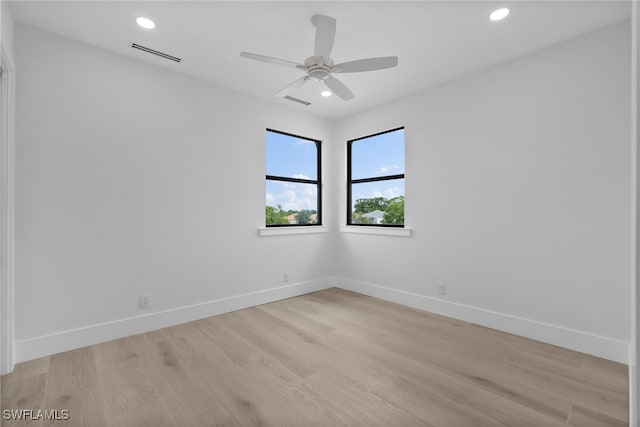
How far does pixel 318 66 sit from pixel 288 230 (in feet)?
7.57

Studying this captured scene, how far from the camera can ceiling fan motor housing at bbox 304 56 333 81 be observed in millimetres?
2281

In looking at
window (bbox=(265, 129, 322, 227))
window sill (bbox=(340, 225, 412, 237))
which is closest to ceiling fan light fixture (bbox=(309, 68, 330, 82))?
window (bbox=(265, 129, 322, 227))

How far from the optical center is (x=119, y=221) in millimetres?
2777

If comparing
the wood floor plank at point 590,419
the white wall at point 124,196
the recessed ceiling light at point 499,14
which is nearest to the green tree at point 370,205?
the white wall at point 124,196

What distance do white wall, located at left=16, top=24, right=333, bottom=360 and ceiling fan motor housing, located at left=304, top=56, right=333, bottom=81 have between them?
1550mm

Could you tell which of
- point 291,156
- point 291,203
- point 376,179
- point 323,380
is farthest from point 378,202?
point 323,380

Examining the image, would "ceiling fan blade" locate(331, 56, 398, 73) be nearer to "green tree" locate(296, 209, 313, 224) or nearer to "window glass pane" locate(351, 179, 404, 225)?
"window glass pane" locate(351, 179, 404, 225)

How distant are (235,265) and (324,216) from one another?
163 cm

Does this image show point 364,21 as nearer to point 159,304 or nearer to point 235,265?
point 235,265

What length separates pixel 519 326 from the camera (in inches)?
111

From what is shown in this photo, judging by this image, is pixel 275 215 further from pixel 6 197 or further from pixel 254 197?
pixel 6 197

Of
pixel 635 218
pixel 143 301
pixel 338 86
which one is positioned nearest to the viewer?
pixel 635 218

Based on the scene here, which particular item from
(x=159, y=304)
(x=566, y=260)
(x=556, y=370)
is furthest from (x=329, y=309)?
(x=566, y=260)

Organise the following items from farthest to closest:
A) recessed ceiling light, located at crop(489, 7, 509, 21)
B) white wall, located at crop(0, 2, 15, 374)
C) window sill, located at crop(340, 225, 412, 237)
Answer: window sill, located at crop(340, 225, 412, 237) → recessed ceiling light, located at crop(489, 7, 509, 21) → white wall, located at crop(0, 2, 15, 374)
